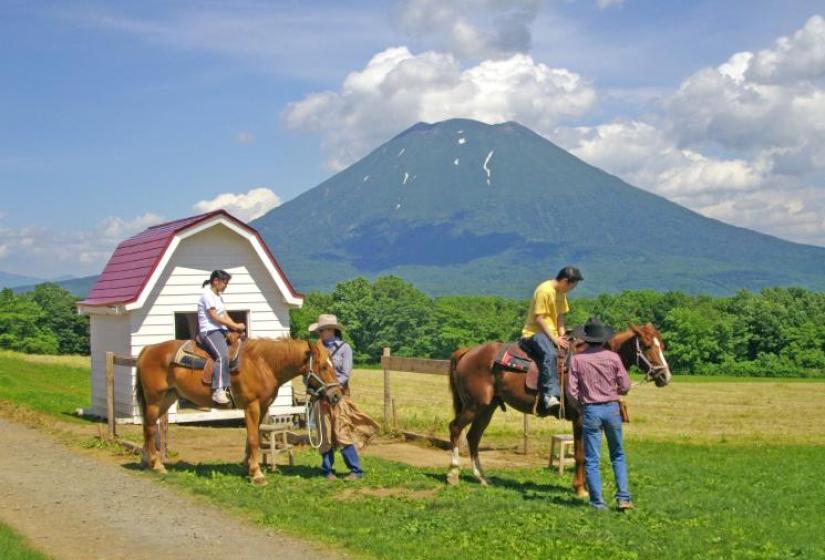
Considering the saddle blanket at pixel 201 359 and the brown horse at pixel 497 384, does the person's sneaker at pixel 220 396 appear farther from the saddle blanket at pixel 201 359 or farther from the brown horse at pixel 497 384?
the brown horse at pixel 497 384

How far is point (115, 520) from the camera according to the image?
1023 cm

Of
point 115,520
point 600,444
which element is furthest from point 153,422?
point 600,444

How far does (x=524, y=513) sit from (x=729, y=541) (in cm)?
215

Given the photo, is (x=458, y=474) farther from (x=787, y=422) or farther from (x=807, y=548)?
(x=787, y=422)

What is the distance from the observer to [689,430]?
24469 millimetres

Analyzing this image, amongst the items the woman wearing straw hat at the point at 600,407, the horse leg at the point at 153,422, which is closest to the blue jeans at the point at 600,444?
the woman wearing straw hat at the point at 600,407

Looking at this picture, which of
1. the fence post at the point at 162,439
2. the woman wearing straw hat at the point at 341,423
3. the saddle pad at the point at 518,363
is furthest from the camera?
the fence post at the point at 162,439

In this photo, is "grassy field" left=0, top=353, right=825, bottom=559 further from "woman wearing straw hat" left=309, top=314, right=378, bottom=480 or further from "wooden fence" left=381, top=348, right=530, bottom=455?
"wooden fence" left=381, top=348, right=530, bottom=455

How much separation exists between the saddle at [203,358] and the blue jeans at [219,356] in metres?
0.12

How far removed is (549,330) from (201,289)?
35.1 ft

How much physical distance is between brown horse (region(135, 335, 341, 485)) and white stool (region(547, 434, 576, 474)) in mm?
3350

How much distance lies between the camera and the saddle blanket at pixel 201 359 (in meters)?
13.3

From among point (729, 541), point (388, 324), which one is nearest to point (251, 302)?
point (729, 541)

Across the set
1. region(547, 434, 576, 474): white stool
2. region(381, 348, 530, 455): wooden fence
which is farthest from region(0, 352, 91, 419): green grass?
region(547, 434, 576, 474): white stool
